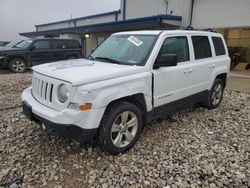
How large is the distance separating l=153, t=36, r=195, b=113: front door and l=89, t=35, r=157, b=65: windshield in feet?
0.89

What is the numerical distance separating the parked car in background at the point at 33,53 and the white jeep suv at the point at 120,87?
7377 mm

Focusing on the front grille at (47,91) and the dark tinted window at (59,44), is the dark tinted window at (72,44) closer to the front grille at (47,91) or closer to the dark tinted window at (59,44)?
the dark tinted window at (59,44)

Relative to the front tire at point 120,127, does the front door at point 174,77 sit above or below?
above

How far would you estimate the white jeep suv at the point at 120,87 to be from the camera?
278 cm

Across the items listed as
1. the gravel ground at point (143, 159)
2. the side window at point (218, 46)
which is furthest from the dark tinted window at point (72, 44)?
the side window at point (218, 46)

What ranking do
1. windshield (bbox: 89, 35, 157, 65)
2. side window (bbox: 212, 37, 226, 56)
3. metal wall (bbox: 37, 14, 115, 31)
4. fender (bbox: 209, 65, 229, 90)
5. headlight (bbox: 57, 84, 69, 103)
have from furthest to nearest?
metal wall (bbox: 37, 14, 115, 31) < side window (bbox: 212, 37, 226, 56) < fender (bbox: 209, 65, 229, 90) < windshield (bbox: 89, 35, 157, 65) < headlight (bbox: 57, 84, 69, 103)

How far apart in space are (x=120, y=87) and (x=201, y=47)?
252cm

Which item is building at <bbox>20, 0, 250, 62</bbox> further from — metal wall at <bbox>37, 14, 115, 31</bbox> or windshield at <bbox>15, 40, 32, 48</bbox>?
windshield at <bbox>15, 40, 32, 48</bbox>

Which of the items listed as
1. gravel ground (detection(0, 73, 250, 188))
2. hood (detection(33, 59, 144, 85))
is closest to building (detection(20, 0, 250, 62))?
gravel ground (detection(0, 73, 250, 188))

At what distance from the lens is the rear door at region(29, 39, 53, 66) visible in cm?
1063

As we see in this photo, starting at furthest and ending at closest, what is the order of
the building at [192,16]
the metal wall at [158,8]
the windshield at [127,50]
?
the metal wall at [158,8], the building at [192,16], the windshield at [127,50]

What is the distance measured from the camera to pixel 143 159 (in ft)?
10.5

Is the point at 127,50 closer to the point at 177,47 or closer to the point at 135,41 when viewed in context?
the point at 135,41

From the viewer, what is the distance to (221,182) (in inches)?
108
